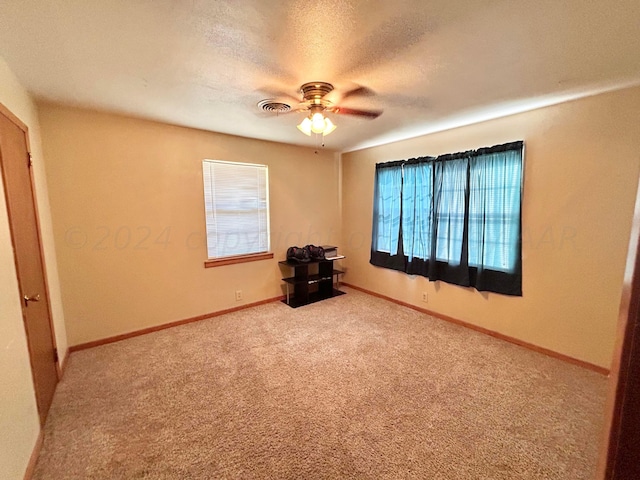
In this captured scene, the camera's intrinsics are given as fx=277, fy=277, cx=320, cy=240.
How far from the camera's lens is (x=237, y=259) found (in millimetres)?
3766

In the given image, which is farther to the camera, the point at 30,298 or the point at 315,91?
the point at 315,91

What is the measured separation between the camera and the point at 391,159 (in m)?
4.02

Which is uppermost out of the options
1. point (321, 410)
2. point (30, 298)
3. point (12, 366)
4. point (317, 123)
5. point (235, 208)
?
point (317, 123)

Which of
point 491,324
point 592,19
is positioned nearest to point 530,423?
point 491,324

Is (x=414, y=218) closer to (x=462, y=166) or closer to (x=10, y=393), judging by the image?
(x=462, y=166)

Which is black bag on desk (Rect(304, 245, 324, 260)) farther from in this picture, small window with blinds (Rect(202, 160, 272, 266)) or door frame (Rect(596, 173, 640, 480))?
door frame (Rect(596, 173, 640, 480))

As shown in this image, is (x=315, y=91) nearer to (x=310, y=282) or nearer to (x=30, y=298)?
(x=30, y=298)

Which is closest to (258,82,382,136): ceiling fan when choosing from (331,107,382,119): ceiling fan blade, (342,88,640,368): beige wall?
(331,107,382,119): ceiling fan blade

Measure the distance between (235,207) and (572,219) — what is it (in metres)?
3.64

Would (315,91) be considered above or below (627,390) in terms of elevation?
above

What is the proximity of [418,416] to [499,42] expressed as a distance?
95.0 inches

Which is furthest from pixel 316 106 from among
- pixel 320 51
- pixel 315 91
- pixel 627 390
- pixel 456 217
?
pixel 627 390

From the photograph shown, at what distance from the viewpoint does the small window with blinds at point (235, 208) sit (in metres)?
3.54

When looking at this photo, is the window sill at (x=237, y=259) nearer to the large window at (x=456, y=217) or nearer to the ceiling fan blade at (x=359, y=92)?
the large window at (x=456, y=217)
